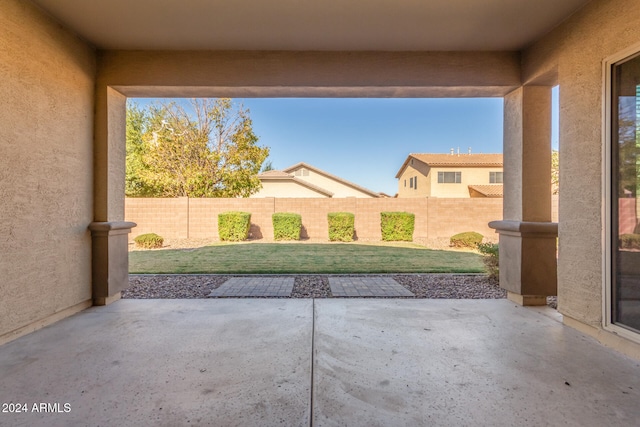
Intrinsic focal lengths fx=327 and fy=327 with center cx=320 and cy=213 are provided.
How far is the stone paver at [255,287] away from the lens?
480 centimetres

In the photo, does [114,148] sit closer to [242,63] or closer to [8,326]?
[242,63]

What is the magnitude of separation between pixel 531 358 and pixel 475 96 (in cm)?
346

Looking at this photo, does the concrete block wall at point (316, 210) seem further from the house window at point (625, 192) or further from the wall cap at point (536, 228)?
the house window at point (625, 192)

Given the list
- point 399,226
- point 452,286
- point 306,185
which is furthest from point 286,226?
point 306,185

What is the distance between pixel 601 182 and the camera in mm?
3086

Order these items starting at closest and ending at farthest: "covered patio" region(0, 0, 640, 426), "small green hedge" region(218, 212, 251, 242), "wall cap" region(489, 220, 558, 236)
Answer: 1. "covered patio" region(0, 0, 640, 426)
2. "wall cap" region(489, 220, 558, 236)
3. "small green hedge" region(218, 212, 251, 242)

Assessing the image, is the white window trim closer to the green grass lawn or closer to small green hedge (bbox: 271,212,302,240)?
the green grass lawn

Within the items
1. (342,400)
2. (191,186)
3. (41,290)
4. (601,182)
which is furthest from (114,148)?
(191,186)

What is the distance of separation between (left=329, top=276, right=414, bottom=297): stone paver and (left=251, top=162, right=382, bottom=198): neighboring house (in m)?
16.4

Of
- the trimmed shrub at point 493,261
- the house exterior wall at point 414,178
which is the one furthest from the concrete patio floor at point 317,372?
the house exterior wall at point 414,178

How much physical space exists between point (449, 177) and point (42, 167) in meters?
23.7

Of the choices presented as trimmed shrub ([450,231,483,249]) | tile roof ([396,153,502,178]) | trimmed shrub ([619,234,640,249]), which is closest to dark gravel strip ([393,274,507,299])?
trimmed shrub ([619,234,640,249])

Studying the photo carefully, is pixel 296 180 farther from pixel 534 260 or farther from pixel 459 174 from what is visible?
pixel 534 260

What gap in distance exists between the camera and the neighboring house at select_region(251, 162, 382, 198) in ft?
72.8
